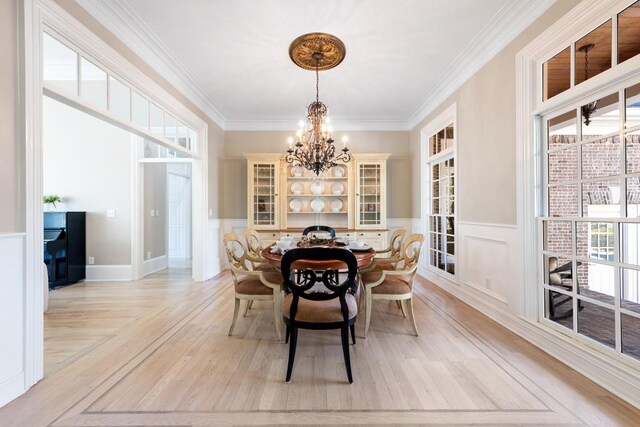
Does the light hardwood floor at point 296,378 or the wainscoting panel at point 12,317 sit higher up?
the wainscoting panel at point 12,317

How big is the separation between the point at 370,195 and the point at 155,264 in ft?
13.6

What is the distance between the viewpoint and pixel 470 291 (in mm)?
3441

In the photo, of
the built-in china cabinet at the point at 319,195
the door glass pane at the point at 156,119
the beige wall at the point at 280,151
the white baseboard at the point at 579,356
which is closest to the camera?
the white baseboard at the point at 579,356

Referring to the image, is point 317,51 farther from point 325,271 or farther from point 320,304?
point 320,304

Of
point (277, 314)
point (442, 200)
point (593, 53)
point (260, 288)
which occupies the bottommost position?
point (277, 314)

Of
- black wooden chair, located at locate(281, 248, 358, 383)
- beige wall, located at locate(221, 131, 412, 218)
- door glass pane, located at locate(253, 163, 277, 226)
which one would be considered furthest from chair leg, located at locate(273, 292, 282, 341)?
beige wall, located at locate(221, 131, 412, 218)

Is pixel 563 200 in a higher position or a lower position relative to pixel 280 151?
lower

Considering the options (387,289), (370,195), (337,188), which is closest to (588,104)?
(387,289)

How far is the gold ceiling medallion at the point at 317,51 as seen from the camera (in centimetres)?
294

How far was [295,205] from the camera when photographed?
5.56 meters

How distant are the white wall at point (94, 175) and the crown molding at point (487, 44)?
189 inches

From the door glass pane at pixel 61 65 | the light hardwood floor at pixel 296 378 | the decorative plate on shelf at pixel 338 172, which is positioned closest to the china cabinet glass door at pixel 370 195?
the decorative plate on shelf at pixel 338 172

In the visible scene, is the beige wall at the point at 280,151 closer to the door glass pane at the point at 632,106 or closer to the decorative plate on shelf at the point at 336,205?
the decorative plate on shelf at the point at 336,205

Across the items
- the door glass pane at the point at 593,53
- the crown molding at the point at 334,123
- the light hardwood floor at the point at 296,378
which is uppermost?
the crown molding at the point at 334,123
